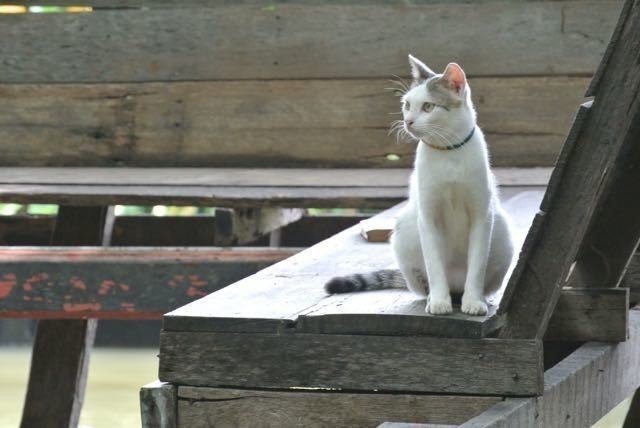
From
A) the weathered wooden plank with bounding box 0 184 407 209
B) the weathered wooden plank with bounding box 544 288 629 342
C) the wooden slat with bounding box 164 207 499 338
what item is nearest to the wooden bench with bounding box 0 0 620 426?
the weathered wooden plank with bounding box 0 184 407 209

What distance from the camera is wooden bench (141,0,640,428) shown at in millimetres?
2609

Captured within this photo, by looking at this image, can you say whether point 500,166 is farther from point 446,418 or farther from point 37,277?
point 446,418

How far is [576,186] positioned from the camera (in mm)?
2635

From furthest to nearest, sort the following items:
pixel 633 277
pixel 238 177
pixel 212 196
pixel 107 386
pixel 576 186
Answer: pixel 107 386, pixel 238 177, pixel 212 196, pixel 633 277, pixel 576 186

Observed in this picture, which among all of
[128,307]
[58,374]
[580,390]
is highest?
[580,390]

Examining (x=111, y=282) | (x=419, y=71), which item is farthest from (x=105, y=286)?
(x=419, y=71)

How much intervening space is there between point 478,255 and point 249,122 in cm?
277

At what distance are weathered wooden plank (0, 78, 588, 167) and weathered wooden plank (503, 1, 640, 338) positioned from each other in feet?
9.09

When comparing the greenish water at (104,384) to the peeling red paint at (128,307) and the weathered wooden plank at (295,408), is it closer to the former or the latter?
the peeling red paint at (128,307)

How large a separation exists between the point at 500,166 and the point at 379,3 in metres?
0.88

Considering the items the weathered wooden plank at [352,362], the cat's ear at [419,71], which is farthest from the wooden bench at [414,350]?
the cat's ear at [419,71]

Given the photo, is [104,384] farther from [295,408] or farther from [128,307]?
[295,408]

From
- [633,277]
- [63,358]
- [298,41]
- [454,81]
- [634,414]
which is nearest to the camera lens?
[454,81]

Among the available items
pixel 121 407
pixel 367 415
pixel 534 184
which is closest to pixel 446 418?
pixel 367 415
